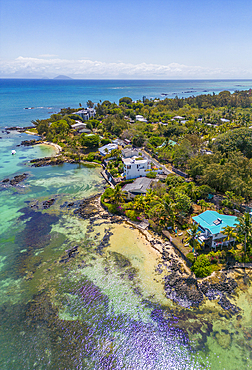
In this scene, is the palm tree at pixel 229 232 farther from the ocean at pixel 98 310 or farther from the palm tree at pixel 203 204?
the palm tree at pixel 203 204

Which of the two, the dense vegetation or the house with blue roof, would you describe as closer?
the house with blue roof

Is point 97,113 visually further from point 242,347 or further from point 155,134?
point 242,347

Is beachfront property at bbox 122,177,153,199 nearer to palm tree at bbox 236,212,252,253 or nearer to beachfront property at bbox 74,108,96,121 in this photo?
palm tree at bbox 236,212,252,253

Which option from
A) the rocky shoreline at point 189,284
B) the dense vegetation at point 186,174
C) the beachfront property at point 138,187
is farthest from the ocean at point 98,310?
the beachfront property at point 138,187

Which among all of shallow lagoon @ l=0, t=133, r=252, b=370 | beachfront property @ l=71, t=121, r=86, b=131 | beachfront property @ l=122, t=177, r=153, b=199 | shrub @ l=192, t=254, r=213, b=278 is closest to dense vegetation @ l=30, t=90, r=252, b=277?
shrub @ l=192, t=254, r=213, b=278

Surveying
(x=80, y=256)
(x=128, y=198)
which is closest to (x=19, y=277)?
(x=80, y=256)

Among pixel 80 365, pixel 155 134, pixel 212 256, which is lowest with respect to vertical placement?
pixel 80 365
